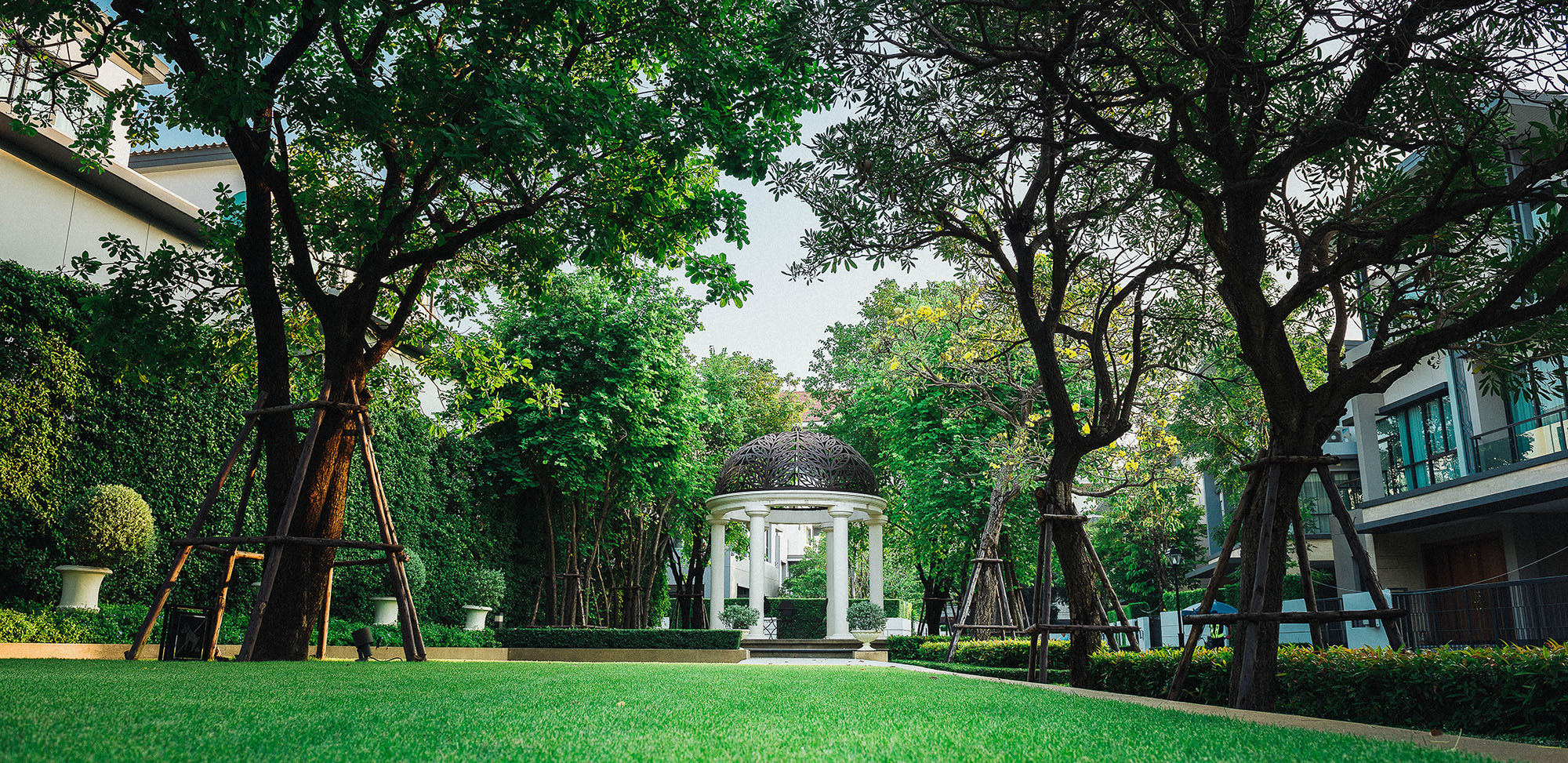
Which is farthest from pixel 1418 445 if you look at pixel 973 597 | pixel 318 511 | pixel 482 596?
pixel 318 511

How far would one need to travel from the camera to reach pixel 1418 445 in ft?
68.9

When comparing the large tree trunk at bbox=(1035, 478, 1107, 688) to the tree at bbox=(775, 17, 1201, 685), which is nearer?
the tree at bbox=(775, 17, 1201, 685)

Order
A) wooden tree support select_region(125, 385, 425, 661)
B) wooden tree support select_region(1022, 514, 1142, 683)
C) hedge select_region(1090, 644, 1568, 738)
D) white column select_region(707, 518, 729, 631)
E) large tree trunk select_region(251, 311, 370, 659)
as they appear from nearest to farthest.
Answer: hedge select_region(1090, 644, 1568, 738)
wooden tree support select_region(125, 385, 425, 661)
large tree trunk select_region(251, 311, 370, 659)
wooden tree support select_region(1022, 514, 1142, 683)
white column select_region(707, 518, 729, 631)

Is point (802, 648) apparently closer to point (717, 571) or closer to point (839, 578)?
point (839, 578)

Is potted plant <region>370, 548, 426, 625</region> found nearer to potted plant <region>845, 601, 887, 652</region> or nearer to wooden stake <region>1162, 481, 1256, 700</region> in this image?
potted plant <region>845, 601, 887, 652</region>

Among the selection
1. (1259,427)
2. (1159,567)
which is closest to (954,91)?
(1259,427)

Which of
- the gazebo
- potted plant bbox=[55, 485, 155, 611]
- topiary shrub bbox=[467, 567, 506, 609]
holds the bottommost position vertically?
topiary shrub bbox=[467, 567, 506, 609]

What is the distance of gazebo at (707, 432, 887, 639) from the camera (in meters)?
24.1

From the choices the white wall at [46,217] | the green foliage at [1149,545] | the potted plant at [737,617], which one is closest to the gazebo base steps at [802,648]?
the potted plant at [737,617]

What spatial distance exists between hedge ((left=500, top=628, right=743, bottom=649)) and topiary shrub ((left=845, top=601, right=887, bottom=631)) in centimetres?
479

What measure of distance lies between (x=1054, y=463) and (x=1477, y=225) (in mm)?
4626

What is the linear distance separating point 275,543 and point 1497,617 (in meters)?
15.1

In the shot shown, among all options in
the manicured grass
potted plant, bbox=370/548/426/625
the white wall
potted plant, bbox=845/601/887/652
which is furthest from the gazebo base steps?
the manicured grass

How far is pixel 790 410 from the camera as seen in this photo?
3114cm
